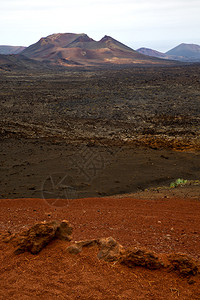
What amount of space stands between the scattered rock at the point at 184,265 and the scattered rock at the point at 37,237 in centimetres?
153

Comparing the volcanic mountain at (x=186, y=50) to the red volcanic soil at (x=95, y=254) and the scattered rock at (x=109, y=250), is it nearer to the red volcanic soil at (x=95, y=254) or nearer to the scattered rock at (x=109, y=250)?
the red volcanic soil at (x=95, y=254)

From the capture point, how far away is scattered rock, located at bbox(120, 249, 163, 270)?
330 centimetres

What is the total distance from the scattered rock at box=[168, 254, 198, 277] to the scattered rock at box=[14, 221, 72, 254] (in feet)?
5.02

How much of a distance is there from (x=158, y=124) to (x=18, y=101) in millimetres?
12929

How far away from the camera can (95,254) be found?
3.57m

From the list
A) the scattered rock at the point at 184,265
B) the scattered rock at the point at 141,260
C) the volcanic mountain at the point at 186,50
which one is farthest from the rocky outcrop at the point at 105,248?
the volcanic mountain at the point at 186,50

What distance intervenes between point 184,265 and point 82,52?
8987cm

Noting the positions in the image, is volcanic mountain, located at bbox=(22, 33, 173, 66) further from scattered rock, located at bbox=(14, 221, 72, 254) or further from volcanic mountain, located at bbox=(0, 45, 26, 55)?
scattered rock, located at bbox=(14, 221, 72, 254)

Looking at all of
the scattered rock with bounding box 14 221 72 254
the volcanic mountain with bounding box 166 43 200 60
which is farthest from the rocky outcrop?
the volcanic mountain with bounding box 166 43 200 60

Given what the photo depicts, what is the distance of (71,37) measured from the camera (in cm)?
10981

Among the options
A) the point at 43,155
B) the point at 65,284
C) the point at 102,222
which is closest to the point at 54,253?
the point at 65,284

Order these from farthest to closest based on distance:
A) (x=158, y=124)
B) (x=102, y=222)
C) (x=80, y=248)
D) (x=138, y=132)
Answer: (x=158, y=124)
(x=138, y=132)
(x=102, y=222)
(x=80, y=248)

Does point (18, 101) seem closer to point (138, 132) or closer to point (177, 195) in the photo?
point (138, 132)

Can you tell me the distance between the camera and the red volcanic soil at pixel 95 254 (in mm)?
3025
